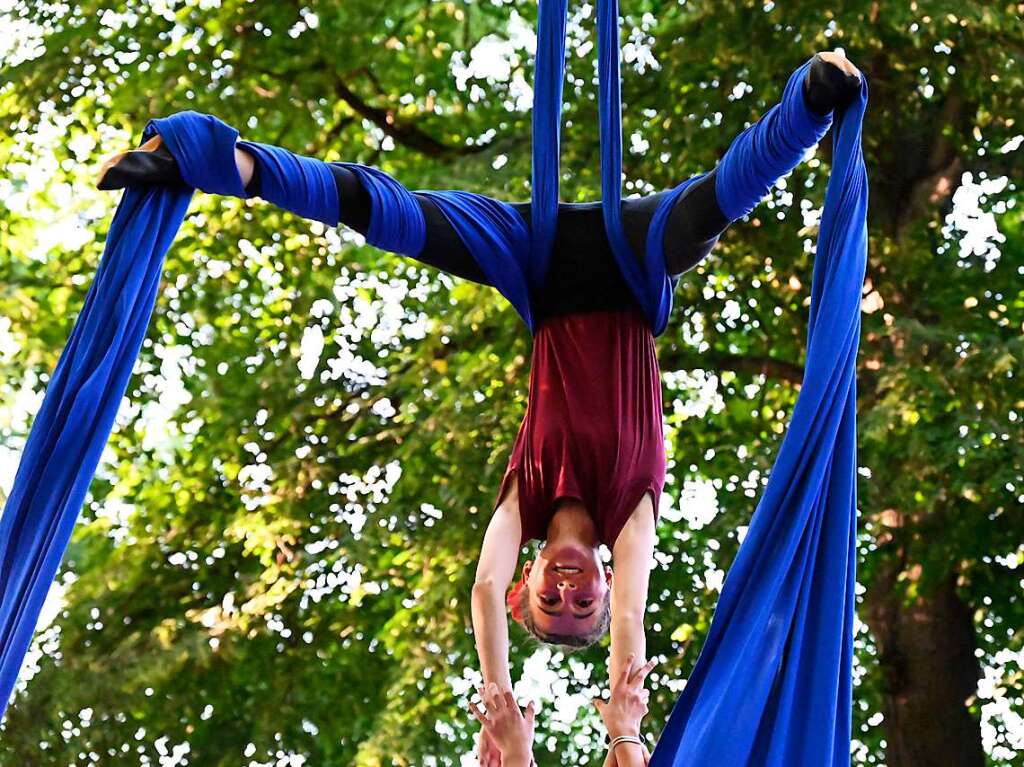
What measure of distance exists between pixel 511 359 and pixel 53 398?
4015 millimetres

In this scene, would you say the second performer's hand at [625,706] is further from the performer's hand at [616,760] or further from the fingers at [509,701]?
the fingers at [509,701]

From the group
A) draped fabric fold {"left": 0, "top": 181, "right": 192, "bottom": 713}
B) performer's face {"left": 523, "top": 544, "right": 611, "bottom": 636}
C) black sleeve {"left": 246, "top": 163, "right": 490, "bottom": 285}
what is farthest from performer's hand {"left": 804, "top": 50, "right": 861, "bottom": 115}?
draped fabric fold {"left": 0, "top": 181, "right": 192, "bottom": 713}

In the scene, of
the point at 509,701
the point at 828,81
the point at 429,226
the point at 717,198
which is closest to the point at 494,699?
the point at 509,701

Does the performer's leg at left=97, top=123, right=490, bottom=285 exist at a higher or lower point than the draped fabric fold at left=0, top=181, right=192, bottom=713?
higher

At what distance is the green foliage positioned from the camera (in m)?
6.52

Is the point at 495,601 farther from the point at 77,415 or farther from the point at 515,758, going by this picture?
the point at 77,415

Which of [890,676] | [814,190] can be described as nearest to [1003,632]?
[890,676]

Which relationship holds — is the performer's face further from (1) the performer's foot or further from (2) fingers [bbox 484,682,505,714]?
(1) the performer's foot

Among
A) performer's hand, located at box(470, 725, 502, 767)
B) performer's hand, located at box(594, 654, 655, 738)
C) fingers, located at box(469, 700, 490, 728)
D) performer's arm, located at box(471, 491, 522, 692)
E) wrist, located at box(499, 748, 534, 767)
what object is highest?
performer's arm, located at box(471, 491, 522, 692)

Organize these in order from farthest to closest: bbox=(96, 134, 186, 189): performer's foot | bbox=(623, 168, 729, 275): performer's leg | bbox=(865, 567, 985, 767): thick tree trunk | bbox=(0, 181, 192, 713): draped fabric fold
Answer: bbox=(865, 567, 985, 767): thick tree trunk, bbox=(623, 168, 729, 275): performer's leg, bbox=(96, 134, 186, 189): performer's foot, bbox=(0, 181, 192, 713): draped fabric fold

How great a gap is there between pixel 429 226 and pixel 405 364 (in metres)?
4.07

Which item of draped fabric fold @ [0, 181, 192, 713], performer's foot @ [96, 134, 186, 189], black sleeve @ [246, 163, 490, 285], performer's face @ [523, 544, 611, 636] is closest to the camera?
draped fabric fold @ [0, 181, 192, 713]

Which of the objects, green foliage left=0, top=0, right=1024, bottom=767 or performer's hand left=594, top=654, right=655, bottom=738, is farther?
green foliage left=0, top=0, right=1024, bottom=767

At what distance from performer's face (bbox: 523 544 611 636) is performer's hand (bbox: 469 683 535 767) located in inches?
7.3
